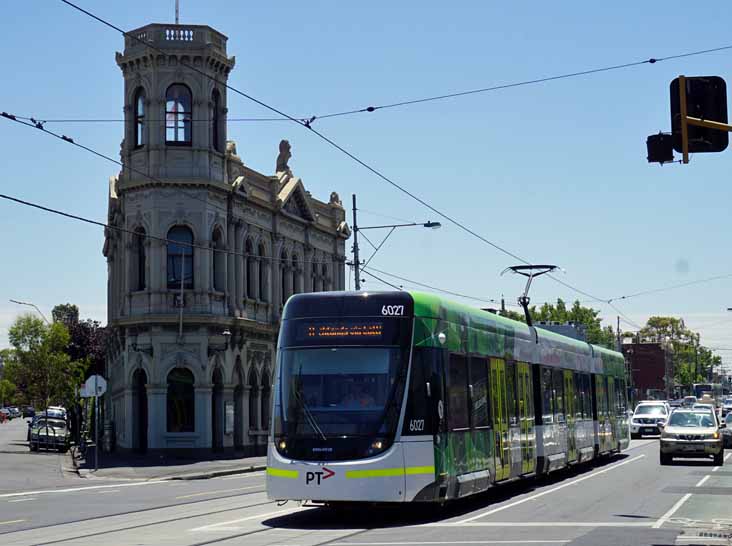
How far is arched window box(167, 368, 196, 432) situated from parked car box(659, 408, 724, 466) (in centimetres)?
1857

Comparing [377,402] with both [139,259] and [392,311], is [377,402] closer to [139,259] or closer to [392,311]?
[392,311]

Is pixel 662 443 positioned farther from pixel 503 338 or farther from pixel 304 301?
pixel 304 301

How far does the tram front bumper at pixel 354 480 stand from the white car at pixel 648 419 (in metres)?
45.6

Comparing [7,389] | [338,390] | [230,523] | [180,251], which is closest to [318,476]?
[338,390]

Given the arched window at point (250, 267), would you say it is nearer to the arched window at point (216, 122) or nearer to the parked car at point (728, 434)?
the arched window at point (216, 122)

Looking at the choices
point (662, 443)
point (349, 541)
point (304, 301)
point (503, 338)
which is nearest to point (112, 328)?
point (662, 443)

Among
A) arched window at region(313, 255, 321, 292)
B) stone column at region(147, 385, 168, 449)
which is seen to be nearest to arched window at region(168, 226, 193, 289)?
stone column at region(147, 385, 168, 449)

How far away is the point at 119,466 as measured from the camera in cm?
4000

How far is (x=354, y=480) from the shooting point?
16.7 meters

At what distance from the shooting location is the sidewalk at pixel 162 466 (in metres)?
35.5

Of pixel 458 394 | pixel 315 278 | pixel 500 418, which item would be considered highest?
pixel 315 278

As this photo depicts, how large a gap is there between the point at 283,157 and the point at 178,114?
11139 mm

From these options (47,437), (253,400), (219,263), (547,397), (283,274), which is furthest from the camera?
(47,437)

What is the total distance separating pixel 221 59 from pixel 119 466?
16127 millimetres
